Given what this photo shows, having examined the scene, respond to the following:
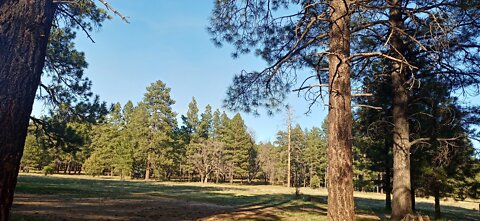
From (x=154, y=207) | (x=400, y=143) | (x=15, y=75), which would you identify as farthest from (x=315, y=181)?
(x=15, y=75)

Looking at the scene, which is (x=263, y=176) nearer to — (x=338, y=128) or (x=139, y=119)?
(x=139, y=119)

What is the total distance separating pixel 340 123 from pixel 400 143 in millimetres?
4566

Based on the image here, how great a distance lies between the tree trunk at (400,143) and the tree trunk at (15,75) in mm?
7511

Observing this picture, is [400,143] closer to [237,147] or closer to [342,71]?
[342,71]

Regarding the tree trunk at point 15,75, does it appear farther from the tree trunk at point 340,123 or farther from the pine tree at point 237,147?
the pine tree at point 237,147

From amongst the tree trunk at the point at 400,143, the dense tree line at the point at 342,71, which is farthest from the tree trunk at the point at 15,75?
the tree trunk at the point at 400,143

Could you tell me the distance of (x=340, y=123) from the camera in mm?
4742

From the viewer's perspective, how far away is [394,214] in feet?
27.1

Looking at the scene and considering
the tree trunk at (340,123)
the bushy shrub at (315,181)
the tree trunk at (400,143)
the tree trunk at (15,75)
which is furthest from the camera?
the bushy shrub at (315,181)

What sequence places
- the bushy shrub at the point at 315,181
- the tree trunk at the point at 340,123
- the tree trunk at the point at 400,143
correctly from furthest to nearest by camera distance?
the bushy shrub at the point at 315,181 < the tree trunk at the point at 400,143 < the tree trunk at the point at 340,123

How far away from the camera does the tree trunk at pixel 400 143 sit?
8148mm

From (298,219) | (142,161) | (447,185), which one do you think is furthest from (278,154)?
(298,219)

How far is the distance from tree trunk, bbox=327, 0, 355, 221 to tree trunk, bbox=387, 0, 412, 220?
365cm

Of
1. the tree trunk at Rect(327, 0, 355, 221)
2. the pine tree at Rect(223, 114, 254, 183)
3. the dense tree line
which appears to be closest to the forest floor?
the dense tree line
